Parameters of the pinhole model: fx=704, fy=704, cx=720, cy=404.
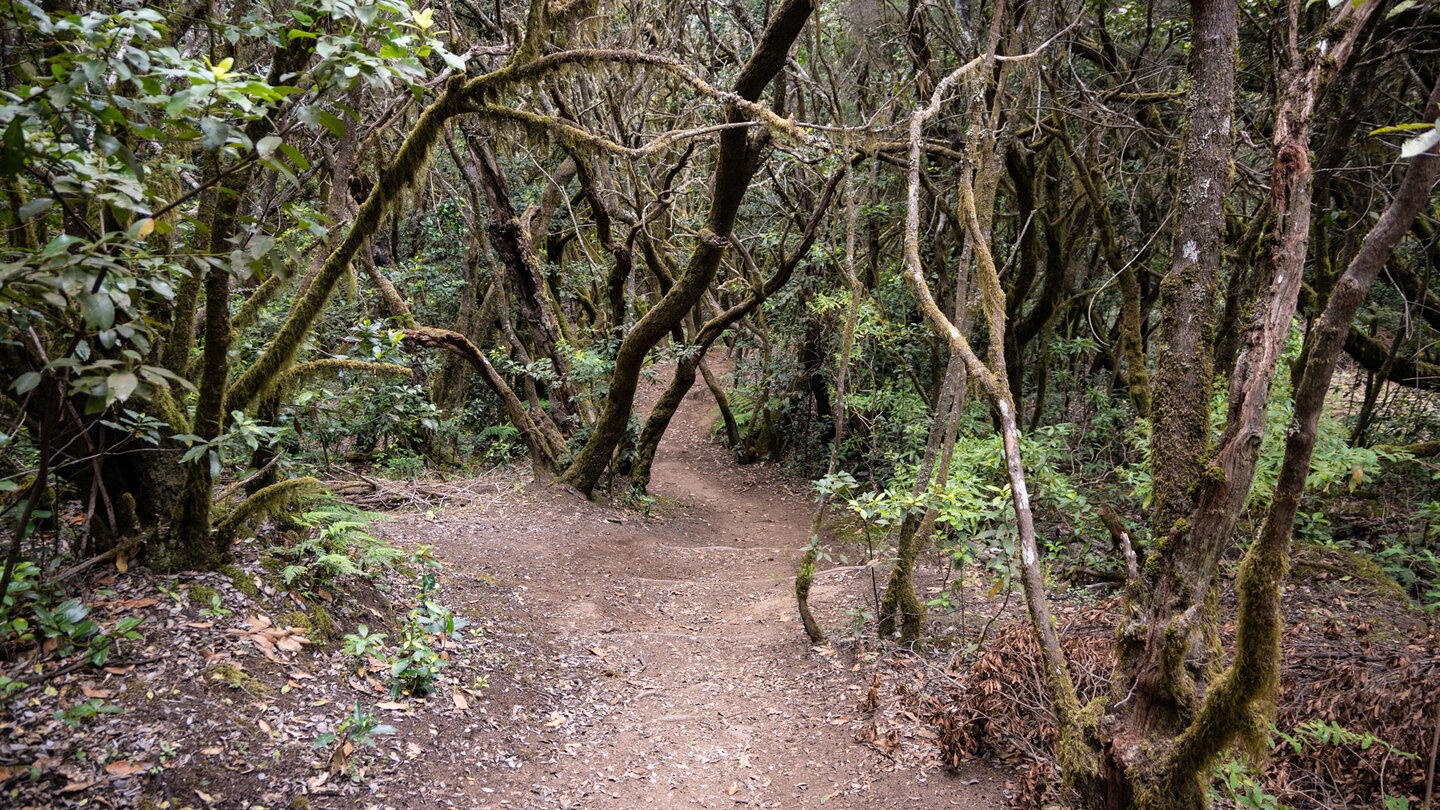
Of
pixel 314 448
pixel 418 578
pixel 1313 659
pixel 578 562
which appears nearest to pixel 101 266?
pixel 418 578

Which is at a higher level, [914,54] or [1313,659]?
[914,54]

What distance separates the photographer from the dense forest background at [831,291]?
2549 mm

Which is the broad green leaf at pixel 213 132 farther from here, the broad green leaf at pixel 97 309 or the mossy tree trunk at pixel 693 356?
the mossy tree trunk at pixel 693 356

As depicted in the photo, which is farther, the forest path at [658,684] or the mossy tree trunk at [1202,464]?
the forest path at [658,684]

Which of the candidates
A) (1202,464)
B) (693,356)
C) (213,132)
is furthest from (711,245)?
(213,132)

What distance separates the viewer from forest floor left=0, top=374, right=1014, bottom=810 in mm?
3078

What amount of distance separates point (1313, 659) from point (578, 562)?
6.53 meters

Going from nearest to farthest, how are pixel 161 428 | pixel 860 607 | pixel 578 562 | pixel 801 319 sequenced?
1. pixel 161 428
2. pixel 860 607
3. pixel 578 562
4. pixel 801 319

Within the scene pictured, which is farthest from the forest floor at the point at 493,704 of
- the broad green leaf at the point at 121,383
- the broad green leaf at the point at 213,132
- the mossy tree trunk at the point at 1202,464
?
the broad green leaf at the point at 213,132

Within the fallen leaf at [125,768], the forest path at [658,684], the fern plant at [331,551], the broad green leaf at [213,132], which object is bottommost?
the forest path at [658,684]

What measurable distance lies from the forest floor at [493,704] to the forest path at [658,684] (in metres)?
0.02

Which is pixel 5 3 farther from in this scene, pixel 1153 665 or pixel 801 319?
pixel 801 319

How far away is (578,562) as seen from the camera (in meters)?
8.17

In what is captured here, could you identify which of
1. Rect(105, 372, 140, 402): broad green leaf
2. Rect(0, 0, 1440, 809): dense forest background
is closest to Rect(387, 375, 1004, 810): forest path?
Rect(0, 0, 1440, 809): dense forest background
